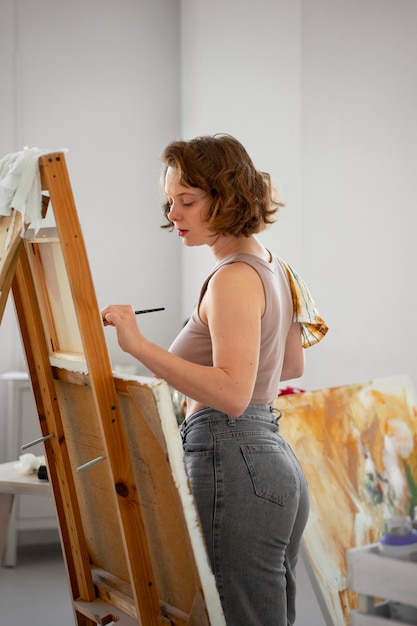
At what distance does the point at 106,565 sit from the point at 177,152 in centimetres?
94

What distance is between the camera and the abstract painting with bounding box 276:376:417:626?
7.77 ft

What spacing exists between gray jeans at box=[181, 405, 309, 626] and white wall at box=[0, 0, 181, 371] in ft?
8.62

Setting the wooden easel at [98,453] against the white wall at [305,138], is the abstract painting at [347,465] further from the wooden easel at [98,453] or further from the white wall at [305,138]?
the white wall at [305,138]

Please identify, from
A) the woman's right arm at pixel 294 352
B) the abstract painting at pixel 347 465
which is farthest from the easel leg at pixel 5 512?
the woman's right arm at pixel 294 352

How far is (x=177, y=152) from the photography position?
170 centimetres

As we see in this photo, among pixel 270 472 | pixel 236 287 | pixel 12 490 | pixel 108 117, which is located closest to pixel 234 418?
pixel 270 472

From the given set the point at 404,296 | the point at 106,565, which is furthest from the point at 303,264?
the point at 106,565

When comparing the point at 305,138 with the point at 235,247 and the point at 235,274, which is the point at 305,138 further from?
the point at 235,274

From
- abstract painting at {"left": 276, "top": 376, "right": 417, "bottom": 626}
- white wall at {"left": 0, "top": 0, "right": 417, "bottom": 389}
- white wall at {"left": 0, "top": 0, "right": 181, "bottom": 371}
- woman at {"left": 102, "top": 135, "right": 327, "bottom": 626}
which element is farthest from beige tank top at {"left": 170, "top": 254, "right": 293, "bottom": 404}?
white wall at {"left": 0, "top": 0, "right": 181, "bottom": 371}

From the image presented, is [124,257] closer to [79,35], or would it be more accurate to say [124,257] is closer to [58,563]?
[79,35]

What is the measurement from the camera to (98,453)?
183 centimetres

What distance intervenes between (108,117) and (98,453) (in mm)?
2845

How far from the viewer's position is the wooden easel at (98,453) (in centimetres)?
154

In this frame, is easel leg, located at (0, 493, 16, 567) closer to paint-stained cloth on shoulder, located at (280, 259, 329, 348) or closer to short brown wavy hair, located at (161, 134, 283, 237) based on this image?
paint-stained cloth on shoulder, located at (280, 259, 329, 348)
